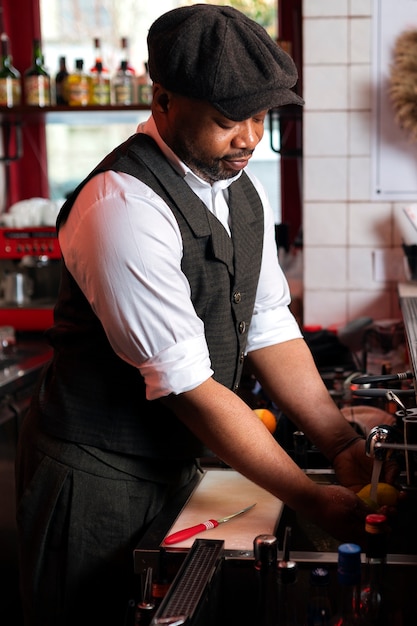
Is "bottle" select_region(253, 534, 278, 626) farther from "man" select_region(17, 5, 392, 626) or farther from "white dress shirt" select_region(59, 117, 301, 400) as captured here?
"white dress shirt" select_region(59, 117, 301, 400)

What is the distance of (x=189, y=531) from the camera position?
147 cm

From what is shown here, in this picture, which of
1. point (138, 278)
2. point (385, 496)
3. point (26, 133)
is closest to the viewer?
point (138, 278)

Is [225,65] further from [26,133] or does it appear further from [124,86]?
[26,133]

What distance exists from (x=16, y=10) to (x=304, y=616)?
10.9ft

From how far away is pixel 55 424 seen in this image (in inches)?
65.2

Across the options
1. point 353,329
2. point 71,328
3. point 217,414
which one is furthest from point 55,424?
point 353,329

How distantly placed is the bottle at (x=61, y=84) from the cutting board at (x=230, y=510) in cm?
216

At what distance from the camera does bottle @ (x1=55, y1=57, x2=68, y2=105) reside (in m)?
3.55

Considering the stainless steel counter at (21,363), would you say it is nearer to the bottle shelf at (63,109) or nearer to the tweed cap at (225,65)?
the bottle shelf at (63,109)

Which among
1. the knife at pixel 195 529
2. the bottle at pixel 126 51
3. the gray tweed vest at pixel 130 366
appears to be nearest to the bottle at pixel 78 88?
the bottle at pixel 126 51

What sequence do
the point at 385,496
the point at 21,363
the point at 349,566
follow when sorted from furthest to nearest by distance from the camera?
the point at 21,363 < the point at 385,496 < the point at 349,566

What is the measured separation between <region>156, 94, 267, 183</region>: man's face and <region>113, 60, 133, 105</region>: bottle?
2025mm

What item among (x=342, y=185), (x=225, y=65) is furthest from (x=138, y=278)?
(x=342, y=185)

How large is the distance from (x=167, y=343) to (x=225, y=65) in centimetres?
43
